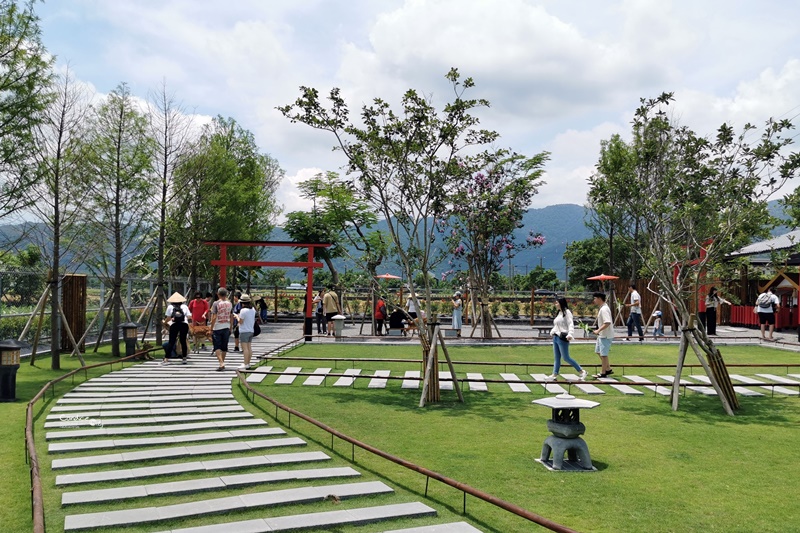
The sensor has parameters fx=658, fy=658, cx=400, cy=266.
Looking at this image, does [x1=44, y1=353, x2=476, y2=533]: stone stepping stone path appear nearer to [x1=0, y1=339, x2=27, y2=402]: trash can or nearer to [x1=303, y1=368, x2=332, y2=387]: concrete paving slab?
[x1=0, y1=339, x2=27, y2=402]: trash can

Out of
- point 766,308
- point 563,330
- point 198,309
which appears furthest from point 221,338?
point 766,308

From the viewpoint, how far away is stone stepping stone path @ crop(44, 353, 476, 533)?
5.25m

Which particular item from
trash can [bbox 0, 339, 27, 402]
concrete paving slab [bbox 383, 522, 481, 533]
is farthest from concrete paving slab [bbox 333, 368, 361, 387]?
concrete paving slab [bbox 383, 522, 481, 533]

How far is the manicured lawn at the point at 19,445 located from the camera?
5.39 m

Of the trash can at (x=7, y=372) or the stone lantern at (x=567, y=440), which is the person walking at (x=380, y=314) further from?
the stone lantern at (x=567, y=440)

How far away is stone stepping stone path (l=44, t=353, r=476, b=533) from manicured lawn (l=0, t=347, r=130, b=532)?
29 cm

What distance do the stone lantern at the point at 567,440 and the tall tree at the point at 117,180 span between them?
12363 millimetres

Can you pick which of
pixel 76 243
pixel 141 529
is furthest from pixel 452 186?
pixel 76 243

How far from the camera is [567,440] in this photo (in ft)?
23.0

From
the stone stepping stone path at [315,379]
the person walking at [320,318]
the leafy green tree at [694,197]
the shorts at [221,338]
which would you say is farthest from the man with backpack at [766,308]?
the shorts at [221,338]

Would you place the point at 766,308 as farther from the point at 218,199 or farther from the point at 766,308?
the point at 218,199

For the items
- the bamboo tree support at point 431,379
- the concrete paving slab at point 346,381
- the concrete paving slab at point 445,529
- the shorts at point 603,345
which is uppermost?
the shorts at point 603,345

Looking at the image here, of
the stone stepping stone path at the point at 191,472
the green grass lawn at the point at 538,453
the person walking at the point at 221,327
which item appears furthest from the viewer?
the person walking at the point at 221,327

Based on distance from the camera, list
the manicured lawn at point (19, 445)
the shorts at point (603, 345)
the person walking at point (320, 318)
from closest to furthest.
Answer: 1. the manicured lawn at point (19, 445)
2. the shorts at point (603, 345)
3. the person walking at point (320, 318)
